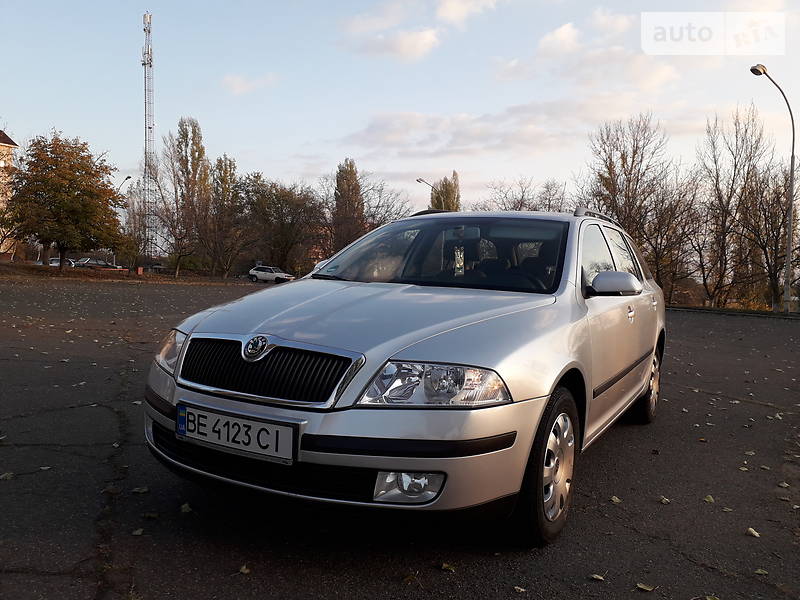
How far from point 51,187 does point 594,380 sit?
37472 mm

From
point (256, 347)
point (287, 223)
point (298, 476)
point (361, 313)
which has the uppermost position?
point (287, 223)

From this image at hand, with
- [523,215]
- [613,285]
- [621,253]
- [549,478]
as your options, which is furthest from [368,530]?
[621,253]

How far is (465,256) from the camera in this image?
12.8ft

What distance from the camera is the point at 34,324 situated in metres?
11.5

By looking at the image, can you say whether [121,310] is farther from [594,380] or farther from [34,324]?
[594,380]

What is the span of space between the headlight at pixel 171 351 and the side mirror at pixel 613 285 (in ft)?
7.21

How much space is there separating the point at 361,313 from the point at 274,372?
0.51m

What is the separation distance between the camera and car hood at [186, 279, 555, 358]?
2.67 metres

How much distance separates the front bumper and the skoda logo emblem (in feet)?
0.64

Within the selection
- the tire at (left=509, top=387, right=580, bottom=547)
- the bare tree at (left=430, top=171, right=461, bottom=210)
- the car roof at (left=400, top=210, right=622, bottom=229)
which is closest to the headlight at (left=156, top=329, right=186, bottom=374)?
the tire at (left=509, top=387, right=580, bottom=547)

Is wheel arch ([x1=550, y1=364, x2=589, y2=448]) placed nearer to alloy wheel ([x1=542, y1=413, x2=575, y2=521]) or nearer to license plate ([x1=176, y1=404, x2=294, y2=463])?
alloy wheel ([x1=542, y1=413, x2=575, y2=521])

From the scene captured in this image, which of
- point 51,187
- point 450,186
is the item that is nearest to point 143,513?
point 51,187

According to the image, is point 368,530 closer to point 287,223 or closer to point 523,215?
point 523,215

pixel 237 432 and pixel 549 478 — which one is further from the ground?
pixel 237 432
